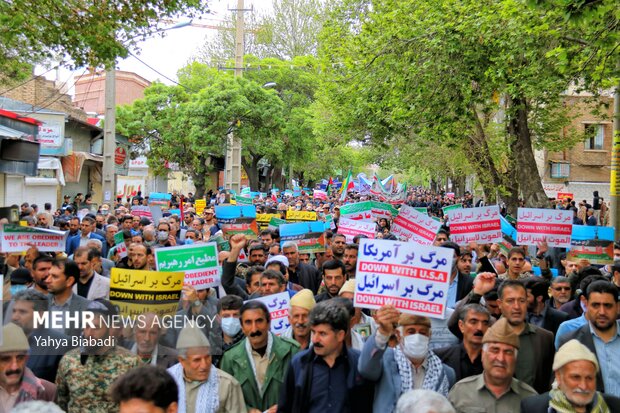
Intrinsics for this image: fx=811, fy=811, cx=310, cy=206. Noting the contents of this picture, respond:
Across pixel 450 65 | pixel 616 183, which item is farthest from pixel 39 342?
pixel 616 183

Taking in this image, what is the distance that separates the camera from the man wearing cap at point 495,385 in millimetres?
4785

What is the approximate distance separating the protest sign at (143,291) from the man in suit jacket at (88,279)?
5.70 feet

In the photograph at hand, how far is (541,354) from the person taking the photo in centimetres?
588

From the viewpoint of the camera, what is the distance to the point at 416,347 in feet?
16.3

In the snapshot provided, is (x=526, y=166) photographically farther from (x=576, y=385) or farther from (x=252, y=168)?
(x=252, y=168)

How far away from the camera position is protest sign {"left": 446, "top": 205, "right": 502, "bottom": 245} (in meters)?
11.9

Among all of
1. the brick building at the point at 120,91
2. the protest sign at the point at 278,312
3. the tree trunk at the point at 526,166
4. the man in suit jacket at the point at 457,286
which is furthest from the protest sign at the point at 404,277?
the brick building at the point at 120,91

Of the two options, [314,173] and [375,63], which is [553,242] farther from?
[314,173]

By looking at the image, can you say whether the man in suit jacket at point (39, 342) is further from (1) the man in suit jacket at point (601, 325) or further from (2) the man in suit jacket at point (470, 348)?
(1) the man in suit jacket at point (601, 325)

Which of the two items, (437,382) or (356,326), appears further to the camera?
(356,326)

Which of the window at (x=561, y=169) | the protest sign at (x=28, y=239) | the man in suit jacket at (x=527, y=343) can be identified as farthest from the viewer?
the window at (x=561, y=169)

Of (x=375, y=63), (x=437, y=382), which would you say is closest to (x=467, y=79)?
(x=375, y=63)

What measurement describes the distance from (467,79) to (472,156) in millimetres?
8895

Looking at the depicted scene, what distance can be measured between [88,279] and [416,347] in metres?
4.18
